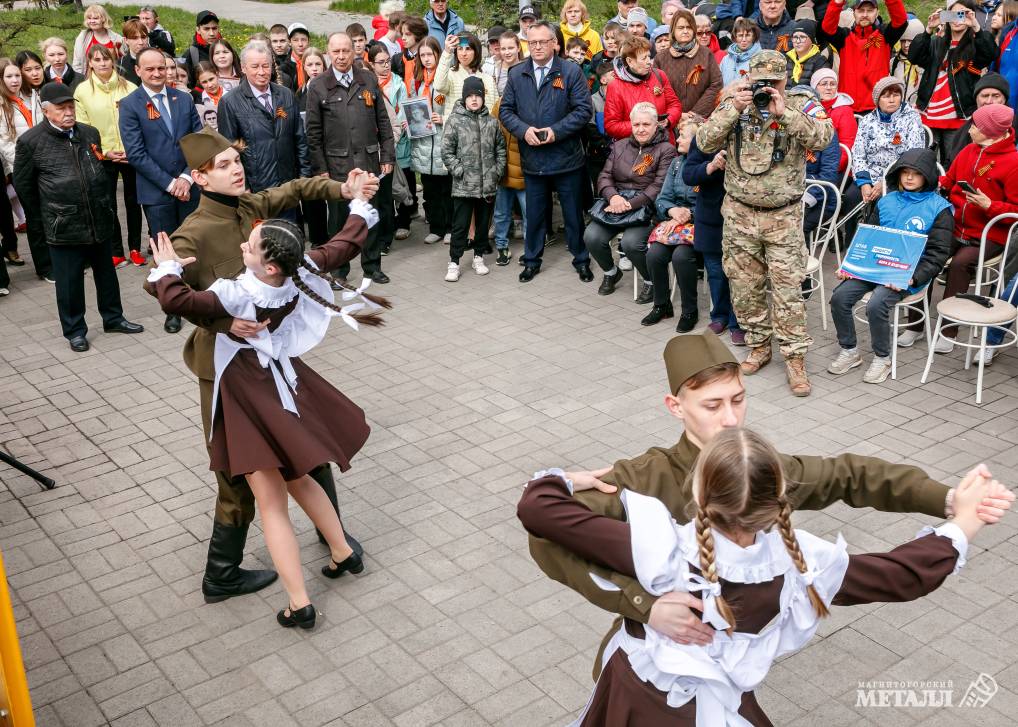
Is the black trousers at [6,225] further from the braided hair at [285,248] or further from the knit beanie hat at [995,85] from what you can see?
the knit beanie hat at [995,85]

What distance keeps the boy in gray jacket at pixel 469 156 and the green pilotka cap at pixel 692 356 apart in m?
6.73

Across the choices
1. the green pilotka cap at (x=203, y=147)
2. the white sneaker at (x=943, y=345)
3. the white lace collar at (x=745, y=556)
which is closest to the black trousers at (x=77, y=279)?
the green pilotka cap at (x=203, y=147)

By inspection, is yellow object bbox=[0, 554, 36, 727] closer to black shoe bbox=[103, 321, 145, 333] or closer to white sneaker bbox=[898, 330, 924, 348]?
black shoe bbox=[103, 321, 145, 333]

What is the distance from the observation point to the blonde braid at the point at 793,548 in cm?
258

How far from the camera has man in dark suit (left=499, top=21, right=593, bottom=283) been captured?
938 centimetres

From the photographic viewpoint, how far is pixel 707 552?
2.59 m

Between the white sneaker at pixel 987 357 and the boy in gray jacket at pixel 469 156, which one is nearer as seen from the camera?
the white sneaker at pixel 987 357

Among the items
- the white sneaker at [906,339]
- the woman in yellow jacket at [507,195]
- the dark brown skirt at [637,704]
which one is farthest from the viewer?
the woman in yellow jacket at [507,195]

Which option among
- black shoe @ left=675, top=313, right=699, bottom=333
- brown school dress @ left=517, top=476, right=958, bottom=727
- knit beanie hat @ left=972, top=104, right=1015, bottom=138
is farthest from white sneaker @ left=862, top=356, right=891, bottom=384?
brown school dress @ left=517, top=476, right=958, bottom=727

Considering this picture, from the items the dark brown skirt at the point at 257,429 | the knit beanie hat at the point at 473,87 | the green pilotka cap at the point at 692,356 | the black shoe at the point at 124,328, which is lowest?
the black shoe at the point at 124,328

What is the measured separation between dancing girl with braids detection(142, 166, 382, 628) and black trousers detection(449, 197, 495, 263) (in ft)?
15.6

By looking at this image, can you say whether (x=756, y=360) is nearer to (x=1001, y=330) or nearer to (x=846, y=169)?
(x=1001, y=330)

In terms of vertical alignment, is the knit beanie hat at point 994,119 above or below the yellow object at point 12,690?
above

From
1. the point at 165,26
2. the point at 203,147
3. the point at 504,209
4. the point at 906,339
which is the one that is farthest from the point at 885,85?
the point at 165,26
